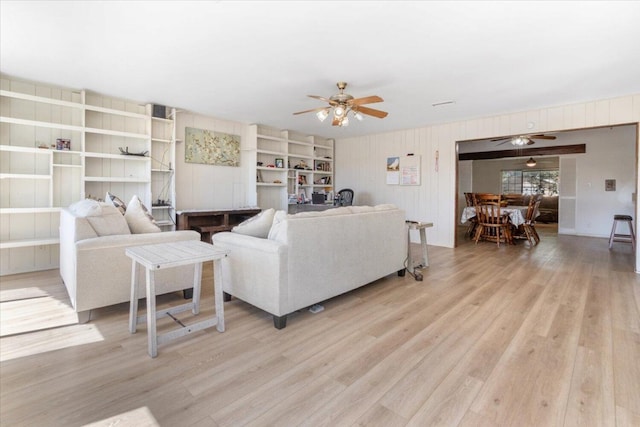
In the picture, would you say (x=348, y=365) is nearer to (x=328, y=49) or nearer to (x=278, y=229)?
(x=278, y=229)

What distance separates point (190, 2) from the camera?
2.23m

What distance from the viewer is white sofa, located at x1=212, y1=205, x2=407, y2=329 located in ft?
7.95

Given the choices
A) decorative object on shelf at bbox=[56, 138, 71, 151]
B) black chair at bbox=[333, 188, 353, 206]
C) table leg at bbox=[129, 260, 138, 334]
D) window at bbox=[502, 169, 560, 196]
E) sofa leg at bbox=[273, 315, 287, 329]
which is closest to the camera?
table leg at bbox=[129, 260, 138, 334]

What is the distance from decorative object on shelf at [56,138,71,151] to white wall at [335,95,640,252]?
210 inches

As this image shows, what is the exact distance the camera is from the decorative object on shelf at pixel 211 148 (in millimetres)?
5387

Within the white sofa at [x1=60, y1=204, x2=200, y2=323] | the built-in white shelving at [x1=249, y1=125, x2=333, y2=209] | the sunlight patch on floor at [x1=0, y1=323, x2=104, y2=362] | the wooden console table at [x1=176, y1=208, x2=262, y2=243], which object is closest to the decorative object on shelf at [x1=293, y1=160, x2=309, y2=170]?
the built-in white shelving at [x1=249, y1=125, x2=333, y2=209]

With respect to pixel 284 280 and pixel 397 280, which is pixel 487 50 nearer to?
pixel 397 280

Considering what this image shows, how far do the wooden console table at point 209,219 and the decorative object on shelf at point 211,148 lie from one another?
983mm

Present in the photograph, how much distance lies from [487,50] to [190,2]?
2.61 meters

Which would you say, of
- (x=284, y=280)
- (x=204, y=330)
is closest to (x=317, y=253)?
(x=284, y=280)

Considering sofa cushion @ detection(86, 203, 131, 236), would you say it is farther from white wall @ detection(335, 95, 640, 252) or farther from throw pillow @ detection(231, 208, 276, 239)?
white wall @ detection(335, 95, 640, 252)

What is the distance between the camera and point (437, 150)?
6.14 meters

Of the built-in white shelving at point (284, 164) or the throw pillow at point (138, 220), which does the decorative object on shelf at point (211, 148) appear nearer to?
the built-in white shelving at point (284, 164)

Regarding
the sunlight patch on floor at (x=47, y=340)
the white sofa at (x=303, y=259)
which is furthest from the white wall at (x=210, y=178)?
the sunlight patch on floor at (x=47, y=340)
